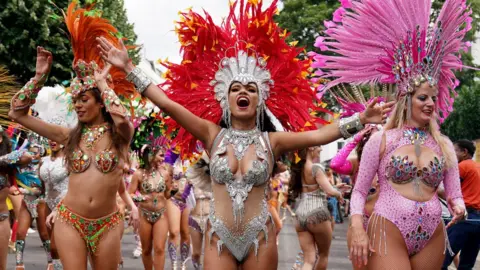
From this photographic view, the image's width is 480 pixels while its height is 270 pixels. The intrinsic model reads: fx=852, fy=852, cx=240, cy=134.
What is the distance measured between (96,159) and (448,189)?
285 centimetres

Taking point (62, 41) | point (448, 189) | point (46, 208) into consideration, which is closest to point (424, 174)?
point (448, 189)

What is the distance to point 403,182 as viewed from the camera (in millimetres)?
6148

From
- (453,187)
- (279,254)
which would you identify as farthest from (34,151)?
(279,254)

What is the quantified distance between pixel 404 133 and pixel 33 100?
3169mm

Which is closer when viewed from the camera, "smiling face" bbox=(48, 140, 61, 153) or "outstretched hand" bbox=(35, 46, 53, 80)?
"outstretched hand" bbox=(35, 46, 53, 80)

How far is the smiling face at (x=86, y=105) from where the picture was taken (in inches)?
284

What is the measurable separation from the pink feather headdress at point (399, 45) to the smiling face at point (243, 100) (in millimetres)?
731

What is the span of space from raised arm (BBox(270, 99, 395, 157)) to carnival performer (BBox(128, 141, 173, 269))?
4657 mm

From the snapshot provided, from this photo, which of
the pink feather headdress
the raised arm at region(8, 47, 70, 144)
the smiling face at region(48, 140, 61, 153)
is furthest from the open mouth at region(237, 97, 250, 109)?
the smiling face at region(48, 140, 61, 153)

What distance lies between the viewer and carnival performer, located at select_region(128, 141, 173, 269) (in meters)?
11.0

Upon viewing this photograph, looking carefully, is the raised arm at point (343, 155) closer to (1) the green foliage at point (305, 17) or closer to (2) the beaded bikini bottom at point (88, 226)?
(2) the beaded bikini bottom at point (88, 226)

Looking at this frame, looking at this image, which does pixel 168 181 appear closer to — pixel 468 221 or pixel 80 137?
pixel 468 221

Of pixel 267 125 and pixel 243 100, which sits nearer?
pixel 243 100

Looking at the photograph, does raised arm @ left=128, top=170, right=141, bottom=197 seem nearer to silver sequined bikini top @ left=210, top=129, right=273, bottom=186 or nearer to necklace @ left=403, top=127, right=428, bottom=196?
silver sequined bikini top @ left=210, top=129, right=273, bottom=186
